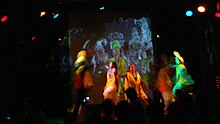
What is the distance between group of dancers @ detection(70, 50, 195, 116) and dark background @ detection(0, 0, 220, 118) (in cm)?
100

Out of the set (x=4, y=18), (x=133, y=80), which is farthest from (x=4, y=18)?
(x=133, y=80)

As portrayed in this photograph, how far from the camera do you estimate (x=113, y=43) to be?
42.6ft

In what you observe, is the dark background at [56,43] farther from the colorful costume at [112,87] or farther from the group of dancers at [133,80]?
the colorful costume at [112,87]

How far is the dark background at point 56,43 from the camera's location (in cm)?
1078

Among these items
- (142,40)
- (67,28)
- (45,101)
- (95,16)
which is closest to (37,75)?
(45,101)

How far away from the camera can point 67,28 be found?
1309cm

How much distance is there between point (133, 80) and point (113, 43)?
185 cm

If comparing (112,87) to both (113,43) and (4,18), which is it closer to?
(113,43)

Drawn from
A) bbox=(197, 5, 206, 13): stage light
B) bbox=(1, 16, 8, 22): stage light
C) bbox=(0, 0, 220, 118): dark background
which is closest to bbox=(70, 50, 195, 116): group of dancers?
bbox=(0, 0, 220, 118): dark background

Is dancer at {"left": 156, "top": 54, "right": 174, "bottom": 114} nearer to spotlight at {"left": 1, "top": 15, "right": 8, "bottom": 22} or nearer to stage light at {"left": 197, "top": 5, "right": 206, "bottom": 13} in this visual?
stage light at {"left": 197, "top": 5, "right": 206, "bottom": 13}

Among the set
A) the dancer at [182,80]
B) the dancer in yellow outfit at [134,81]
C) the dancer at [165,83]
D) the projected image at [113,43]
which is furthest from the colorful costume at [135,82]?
the dancer at [182,80]

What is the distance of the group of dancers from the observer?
11.0 metres

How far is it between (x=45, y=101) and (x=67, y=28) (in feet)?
10.4

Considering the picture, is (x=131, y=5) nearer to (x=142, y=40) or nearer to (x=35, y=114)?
(x=142, y=40)
